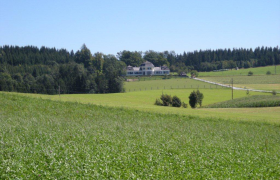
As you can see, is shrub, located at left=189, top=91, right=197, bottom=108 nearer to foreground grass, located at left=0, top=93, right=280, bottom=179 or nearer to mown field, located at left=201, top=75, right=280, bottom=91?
foreground grass, located at left=0, top=93, right=280, bottom=179

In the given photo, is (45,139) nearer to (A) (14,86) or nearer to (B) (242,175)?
(B) (242,175)

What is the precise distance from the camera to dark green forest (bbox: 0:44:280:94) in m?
78.6

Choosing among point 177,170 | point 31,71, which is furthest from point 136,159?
point 31,71

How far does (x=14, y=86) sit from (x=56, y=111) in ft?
178

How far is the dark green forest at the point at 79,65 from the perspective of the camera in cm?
7856

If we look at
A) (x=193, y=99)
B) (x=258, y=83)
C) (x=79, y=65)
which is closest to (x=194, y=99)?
(x=193, y=99)

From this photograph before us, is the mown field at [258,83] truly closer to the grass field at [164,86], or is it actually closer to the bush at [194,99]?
the grass field at [164,86]

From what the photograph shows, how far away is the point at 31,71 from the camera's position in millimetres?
97000

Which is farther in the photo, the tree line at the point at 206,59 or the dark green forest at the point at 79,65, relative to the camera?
the tree line at the point at 206,59

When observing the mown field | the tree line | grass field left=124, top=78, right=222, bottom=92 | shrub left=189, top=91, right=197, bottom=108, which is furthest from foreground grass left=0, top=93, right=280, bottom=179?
the tree line

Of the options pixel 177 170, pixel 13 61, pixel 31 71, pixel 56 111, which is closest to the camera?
pixel 177 170

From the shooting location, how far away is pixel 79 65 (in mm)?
85938

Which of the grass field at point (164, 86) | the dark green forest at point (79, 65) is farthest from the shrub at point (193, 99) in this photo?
the grass field at point (164, 86)

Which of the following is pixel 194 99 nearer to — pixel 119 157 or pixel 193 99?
pixel 193 99
